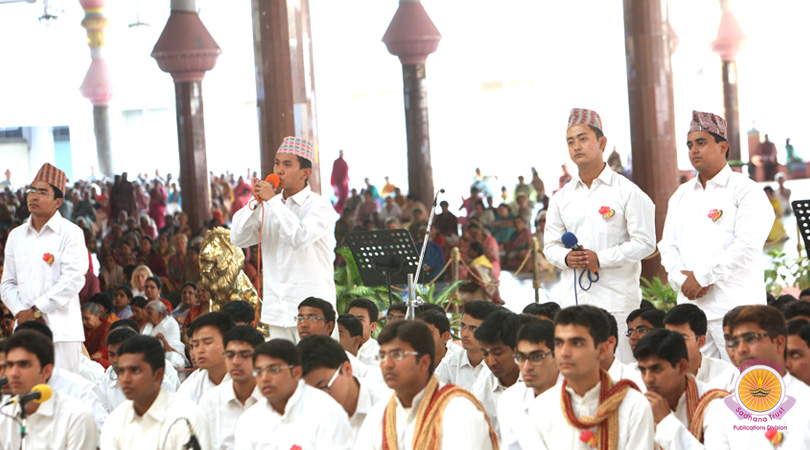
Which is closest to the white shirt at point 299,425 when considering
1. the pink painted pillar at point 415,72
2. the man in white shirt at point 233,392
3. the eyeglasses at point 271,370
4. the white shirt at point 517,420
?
the eyeglasses at point 271,370

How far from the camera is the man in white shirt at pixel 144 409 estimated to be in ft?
14.5

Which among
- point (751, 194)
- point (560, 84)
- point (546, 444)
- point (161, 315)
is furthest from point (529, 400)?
point (560, 84)

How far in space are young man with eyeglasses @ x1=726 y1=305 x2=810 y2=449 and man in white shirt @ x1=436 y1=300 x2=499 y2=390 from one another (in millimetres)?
1377

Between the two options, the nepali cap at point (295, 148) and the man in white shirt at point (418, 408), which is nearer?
the man in white shirt at point (418, 408)

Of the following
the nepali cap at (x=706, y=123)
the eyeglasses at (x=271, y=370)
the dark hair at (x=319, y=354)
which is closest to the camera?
the eyeglasses at (x=271, y=370)

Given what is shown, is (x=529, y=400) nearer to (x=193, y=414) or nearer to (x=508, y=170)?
(x=193, y=414)

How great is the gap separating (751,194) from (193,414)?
9.21 feet

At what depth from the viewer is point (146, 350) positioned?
4.50 metres

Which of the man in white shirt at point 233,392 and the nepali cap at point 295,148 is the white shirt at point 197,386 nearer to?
the man in white shirt at point 233,392

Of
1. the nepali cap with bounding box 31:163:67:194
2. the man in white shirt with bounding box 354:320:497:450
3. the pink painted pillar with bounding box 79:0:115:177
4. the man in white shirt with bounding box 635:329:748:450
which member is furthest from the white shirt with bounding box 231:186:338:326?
the pink painted pillar with bounding box 79:0:115:177

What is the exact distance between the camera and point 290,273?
594cm

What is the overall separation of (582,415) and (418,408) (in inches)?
23.5

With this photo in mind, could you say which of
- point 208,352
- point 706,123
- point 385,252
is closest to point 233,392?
point 208,352

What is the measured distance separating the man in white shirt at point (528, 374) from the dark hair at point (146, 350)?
143 cm
